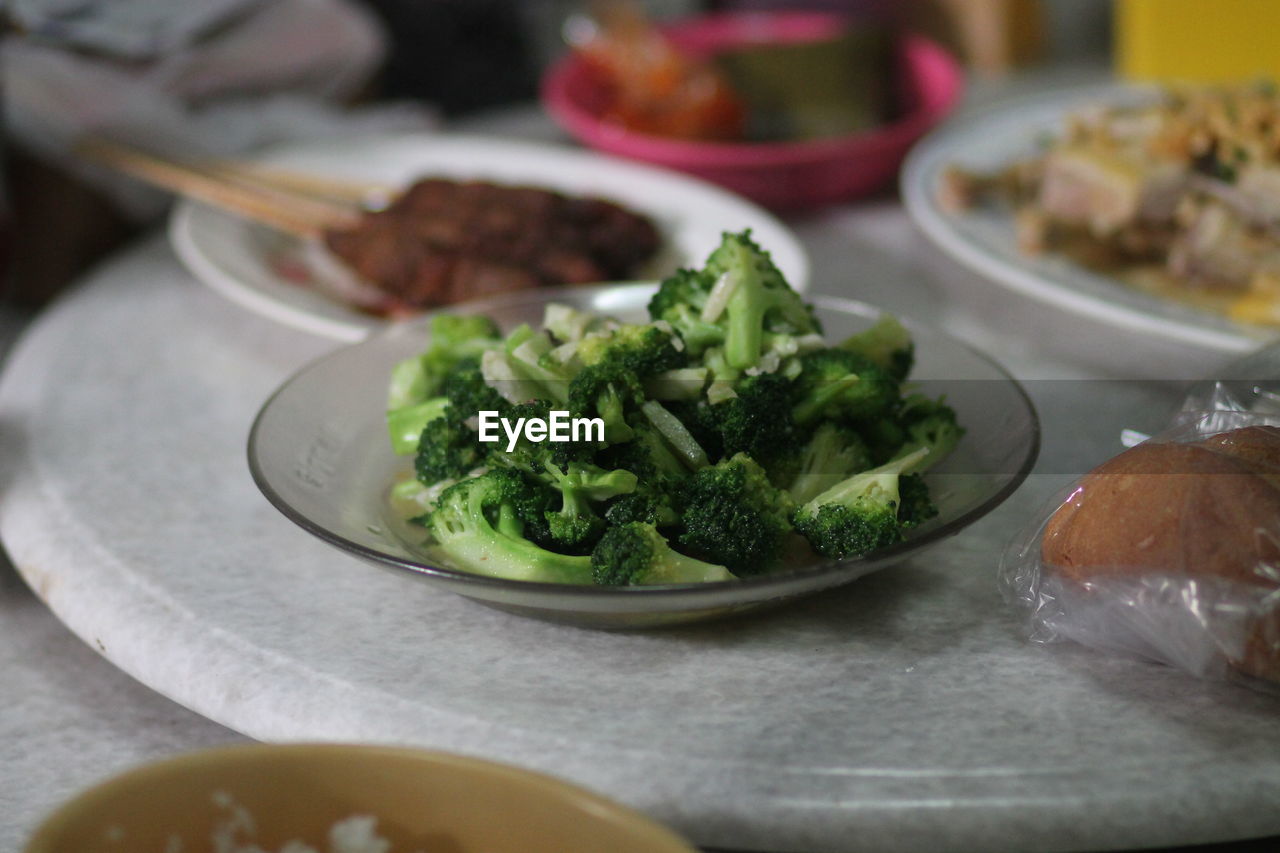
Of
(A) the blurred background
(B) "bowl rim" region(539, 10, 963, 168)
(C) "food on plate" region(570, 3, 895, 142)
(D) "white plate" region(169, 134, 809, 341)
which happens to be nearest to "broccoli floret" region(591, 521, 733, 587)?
(D) "white plate" region(169, 134, 809, 341)

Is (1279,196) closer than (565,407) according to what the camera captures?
No

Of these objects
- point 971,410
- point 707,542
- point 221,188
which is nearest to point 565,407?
point 707,542

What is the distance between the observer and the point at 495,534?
0.96 m

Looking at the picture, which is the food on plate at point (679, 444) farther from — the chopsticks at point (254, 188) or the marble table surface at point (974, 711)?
the chopsticks at point (254, 188)

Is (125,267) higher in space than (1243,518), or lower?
lower

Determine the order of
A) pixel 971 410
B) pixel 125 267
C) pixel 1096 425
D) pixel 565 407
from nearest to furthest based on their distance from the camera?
pixel 565 407 < pixel 971 410 < pixel 1096 425 < pixel 125 267

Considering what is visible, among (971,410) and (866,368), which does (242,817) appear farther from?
(971,410)

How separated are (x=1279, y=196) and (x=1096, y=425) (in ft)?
1.62

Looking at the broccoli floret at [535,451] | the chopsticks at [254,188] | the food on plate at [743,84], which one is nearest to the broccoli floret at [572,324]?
the broccoli floret at [535,451]

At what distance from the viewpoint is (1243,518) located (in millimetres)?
856

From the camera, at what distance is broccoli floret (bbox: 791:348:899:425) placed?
41.1 inches

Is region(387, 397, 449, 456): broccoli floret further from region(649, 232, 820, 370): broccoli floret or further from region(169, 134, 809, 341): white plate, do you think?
region(169, 134, 809, 341): white plate

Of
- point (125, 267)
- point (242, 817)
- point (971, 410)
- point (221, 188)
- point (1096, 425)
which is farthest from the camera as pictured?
point (125, 267)

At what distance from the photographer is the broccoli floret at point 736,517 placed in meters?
0.93
